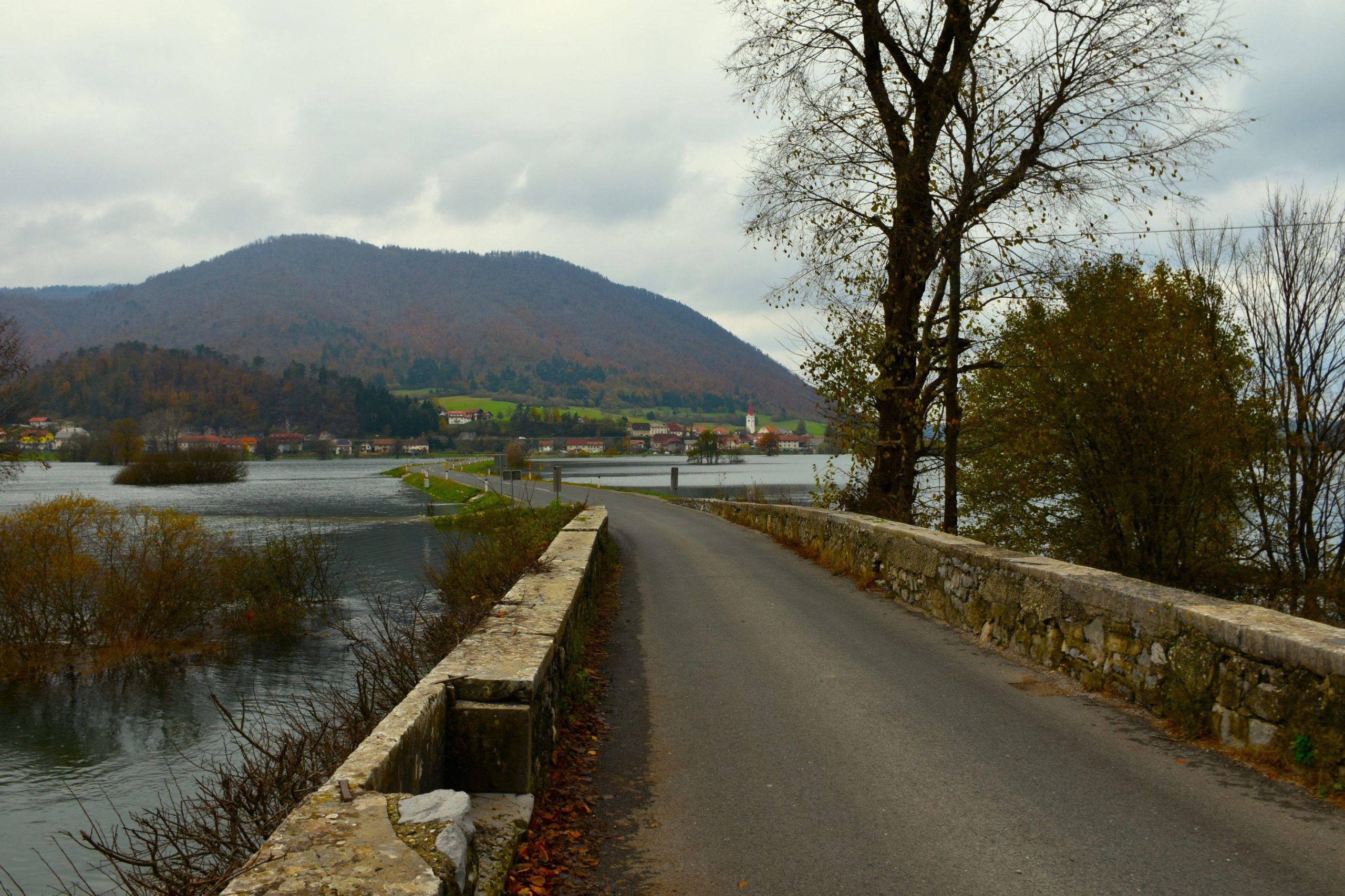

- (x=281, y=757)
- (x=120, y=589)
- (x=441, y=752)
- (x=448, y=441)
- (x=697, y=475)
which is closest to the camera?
(x=441, y=752)

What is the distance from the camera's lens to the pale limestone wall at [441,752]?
2625 millimetres

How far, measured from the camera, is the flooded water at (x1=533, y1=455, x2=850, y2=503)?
48156mm

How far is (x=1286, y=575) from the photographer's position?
12.3 m

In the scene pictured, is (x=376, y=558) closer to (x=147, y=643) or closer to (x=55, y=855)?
(x=147, y=643)

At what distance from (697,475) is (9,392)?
66.2 metres

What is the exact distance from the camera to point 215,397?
158000 millimetres

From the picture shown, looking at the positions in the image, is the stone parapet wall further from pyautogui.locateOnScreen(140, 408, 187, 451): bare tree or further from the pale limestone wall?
pyautogui.locateOnScreen(140, 408, 187, 451): bare tree

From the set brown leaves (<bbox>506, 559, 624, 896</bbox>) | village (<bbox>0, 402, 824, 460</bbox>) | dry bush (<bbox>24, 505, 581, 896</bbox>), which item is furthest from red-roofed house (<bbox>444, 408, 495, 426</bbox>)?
brown leaves (<bbox>506, 559, 624, 896</bbox>)

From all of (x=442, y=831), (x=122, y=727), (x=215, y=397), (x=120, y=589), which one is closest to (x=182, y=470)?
(x=120, y=589)

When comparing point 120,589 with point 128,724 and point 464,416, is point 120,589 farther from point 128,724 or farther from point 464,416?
point 464,416

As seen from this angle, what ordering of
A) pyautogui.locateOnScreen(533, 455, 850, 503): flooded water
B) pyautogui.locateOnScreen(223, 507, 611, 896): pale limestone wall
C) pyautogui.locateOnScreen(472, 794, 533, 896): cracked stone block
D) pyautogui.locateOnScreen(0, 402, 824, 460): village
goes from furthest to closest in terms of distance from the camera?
pyautogui.locateOnScreen(0, 402, 824, 460): village, pyautogui.locateOnScreen(533, 455, 850, 503): flooded water, pyautogui.locateOnScreen(472, 794, 533, 896): cracked stone block, pyautogui.locateOnScreen(223, 507, 611, 896): pale limestone wall

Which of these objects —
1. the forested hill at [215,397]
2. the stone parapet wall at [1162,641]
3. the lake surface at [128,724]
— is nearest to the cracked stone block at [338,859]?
the lake surface at [128,724]

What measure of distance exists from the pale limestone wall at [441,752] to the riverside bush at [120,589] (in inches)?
574

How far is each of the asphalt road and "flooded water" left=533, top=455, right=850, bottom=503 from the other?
935 centimetres
